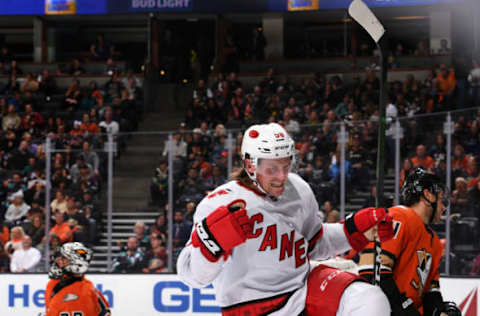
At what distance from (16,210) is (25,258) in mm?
709

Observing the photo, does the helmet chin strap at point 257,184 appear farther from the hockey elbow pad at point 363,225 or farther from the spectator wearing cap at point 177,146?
the spectator wearing cap at point 177,146

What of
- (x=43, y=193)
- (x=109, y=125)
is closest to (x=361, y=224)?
(x=43, y=193)

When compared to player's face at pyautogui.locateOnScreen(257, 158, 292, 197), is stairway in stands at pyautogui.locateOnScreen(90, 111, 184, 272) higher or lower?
lower

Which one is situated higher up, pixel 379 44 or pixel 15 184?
pixel 379 44

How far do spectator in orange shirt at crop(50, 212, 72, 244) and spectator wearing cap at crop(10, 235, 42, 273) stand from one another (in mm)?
326

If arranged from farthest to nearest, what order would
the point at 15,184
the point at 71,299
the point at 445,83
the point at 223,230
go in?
the point at 445,83, the point at 15,184, the point at 71,299, the point at 223,230

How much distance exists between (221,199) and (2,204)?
6.38 meters

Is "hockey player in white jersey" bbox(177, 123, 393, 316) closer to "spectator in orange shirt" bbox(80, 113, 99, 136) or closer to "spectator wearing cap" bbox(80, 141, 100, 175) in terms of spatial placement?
"spectator wearing cap" bbox(80, 141, 100, 175)

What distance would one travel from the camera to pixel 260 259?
9.58ft

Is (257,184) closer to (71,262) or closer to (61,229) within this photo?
(71,262)

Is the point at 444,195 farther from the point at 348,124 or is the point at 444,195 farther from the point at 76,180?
the point at 76,180

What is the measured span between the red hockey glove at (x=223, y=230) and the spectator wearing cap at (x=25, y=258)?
226 inches

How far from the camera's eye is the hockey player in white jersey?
2824 millimetres

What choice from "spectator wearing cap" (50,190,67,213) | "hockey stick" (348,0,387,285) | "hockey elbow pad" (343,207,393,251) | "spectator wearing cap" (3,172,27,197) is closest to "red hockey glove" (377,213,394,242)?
"hockey elbow pad" (343,207,393,251)
